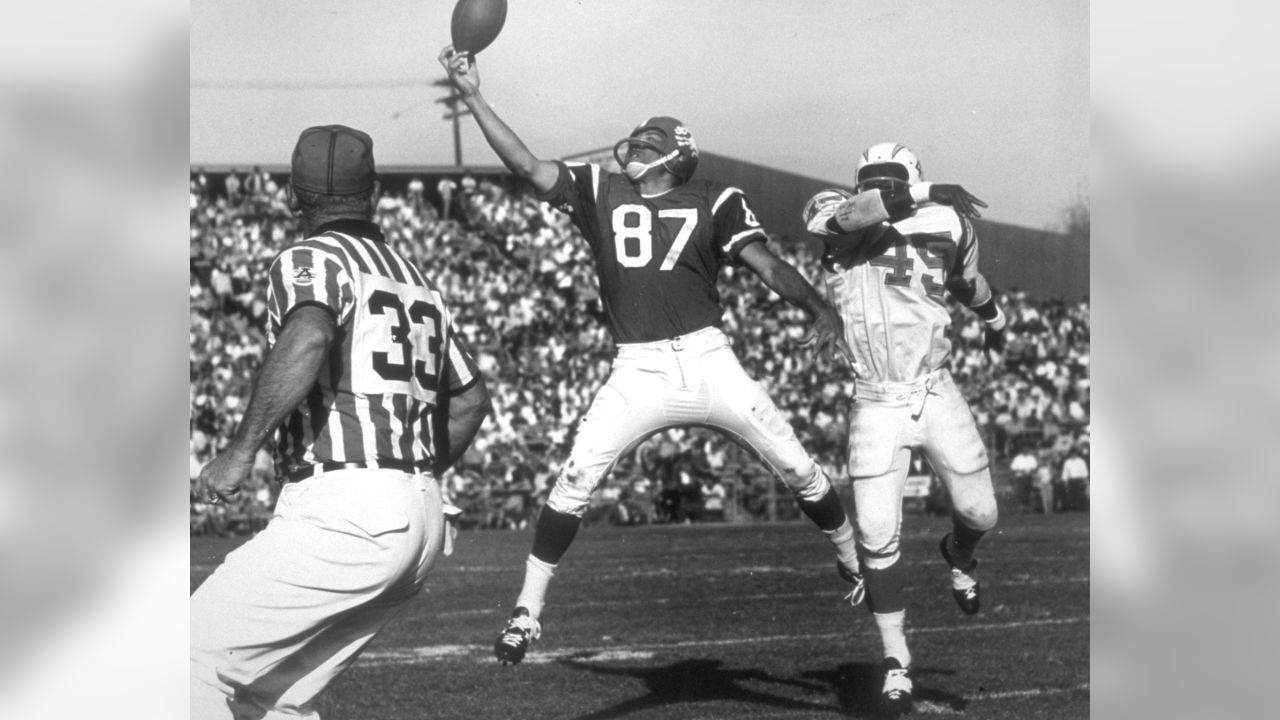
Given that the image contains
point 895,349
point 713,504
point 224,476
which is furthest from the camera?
point 713,504

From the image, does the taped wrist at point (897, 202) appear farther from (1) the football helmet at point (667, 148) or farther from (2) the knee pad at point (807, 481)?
(2) the knee pad at point (807, 481)

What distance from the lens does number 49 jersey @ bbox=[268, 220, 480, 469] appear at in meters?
3.64

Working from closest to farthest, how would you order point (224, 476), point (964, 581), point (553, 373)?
point (224, 476) < point (964, 581) < point (553, 373)

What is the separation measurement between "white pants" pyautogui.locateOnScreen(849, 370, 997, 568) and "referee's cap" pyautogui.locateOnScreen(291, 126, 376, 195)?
2.37 metres

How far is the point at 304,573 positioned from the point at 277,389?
0.45 metres

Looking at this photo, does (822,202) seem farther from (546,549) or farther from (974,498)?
(546,549)

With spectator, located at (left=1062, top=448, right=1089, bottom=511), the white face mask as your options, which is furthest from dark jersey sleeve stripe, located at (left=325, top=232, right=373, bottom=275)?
spectator, located at (left=1062, top=448, right=1089, bottom=511)

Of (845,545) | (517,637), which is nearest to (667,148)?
(845,545)

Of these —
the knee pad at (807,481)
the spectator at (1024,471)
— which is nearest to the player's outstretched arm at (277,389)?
the knee pad at (807,481)

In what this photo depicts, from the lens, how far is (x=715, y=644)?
20.8 ft

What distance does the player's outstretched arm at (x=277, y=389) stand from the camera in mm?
3393

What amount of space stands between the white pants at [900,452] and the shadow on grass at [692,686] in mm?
634

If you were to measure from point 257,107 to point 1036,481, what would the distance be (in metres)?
6.29
